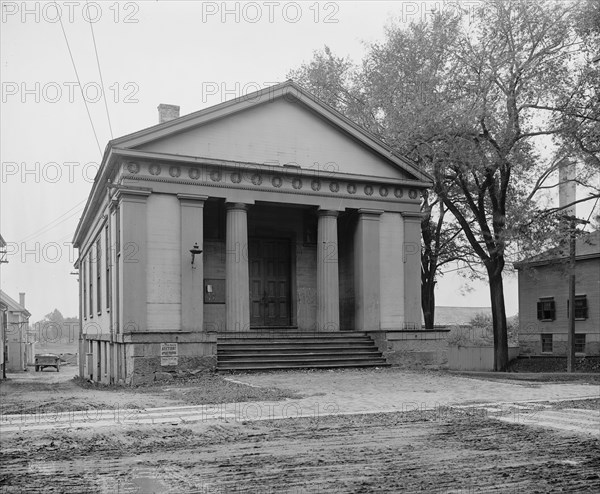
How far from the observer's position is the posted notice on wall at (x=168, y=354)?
63.0 ft

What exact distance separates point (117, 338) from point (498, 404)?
39.6 feet

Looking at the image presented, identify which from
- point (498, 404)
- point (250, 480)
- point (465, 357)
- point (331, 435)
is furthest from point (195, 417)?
point (465, 357)

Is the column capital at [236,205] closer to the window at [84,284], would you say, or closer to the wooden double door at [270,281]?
the wooden double door at [270,281]

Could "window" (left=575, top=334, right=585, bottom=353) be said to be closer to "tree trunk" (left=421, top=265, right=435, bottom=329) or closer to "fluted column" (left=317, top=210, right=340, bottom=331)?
"tree trunk" (left=421, top=265, right=435, bottom=329)

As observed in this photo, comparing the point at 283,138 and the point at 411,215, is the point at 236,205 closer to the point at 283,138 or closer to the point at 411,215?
the point at 283,138

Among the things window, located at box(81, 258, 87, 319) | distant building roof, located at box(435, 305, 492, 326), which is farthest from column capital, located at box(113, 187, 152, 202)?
distant building roof, located at box(435, 305, 492, 326)

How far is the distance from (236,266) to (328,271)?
3.25 metres

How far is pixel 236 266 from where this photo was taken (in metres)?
22.1

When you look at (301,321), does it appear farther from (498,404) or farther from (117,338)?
(498,404)

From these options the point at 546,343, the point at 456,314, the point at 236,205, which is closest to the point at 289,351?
the point at 236,205

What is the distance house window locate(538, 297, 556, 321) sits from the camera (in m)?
40.3

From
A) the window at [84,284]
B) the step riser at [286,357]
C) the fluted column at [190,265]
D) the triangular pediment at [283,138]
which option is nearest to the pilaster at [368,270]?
the triangular pediment at [283,138]

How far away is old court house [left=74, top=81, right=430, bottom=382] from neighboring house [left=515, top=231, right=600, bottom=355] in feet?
38.2

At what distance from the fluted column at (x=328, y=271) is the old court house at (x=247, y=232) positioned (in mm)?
37
